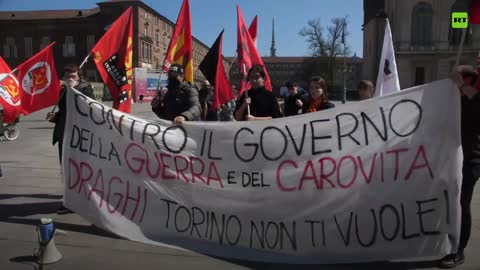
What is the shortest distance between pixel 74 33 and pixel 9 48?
12543 millimetres

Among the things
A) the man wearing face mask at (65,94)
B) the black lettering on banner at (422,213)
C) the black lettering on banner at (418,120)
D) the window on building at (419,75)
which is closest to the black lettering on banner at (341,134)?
the black lettering on banner at (418,120)

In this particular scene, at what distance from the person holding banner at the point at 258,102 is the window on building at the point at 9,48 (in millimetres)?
79017

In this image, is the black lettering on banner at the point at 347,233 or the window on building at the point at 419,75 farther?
the window on building at the point at 419,75

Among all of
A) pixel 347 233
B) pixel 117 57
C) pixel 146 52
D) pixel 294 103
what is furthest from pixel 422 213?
pixel 146 52

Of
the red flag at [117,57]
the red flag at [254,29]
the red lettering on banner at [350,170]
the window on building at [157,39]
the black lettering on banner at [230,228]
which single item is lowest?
the black lettering on banner at [230,228]

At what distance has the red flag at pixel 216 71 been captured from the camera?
5758 mm

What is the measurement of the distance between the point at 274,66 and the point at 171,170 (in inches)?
5243

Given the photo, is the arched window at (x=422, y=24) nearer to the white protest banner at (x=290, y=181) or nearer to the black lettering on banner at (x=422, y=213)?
the white protest banner at (x=290, y=181)

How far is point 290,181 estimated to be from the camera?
3.87m

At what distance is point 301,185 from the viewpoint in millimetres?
3834

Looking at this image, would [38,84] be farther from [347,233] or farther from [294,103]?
[347,233]

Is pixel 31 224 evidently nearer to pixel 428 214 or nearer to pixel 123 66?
pixel 123 66

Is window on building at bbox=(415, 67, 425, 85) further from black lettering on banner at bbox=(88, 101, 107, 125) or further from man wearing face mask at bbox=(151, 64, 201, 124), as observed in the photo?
black lettering on banner at bbox=(88, 101, 107, 125)

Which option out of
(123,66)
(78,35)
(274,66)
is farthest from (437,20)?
(274,66)
